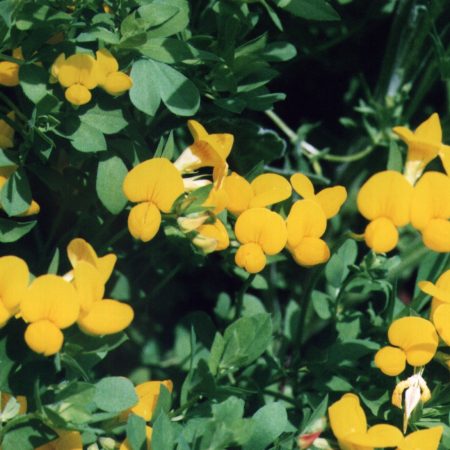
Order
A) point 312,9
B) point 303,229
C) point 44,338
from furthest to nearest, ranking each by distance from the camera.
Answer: point 312,9
point 303,229
point 44,338

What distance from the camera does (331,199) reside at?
5.10 ft

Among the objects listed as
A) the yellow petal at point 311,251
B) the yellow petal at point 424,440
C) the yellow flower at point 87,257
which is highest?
the yellow flower at point 87,257

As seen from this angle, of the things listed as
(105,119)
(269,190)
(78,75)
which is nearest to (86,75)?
(78,75)

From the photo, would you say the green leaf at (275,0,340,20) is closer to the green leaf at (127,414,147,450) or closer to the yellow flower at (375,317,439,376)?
the yellow flower at (375,317,439,376)

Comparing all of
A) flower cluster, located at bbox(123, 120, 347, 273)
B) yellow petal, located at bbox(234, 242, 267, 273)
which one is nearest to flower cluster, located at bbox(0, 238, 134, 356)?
flower cluster, located at bbox(123, 120, 347, 273)

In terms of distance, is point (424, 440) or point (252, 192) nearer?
point (424, 440)

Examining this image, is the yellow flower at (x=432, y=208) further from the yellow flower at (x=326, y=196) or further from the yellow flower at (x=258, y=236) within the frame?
the yellow flower at (x=258, y=236)

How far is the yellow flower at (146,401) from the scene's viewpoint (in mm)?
1537

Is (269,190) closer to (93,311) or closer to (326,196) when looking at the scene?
(326,196)

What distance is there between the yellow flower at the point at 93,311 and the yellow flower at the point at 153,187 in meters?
0.11

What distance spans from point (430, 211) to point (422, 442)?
1.22 ft

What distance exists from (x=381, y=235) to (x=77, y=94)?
1.79ft

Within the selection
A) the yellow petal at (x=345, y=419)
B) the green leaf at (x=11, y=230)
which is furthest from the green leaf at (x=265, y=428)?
the green leaf at (x=11, y=230)

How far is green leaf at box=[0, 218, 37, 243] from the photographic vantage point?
5.17 ft
